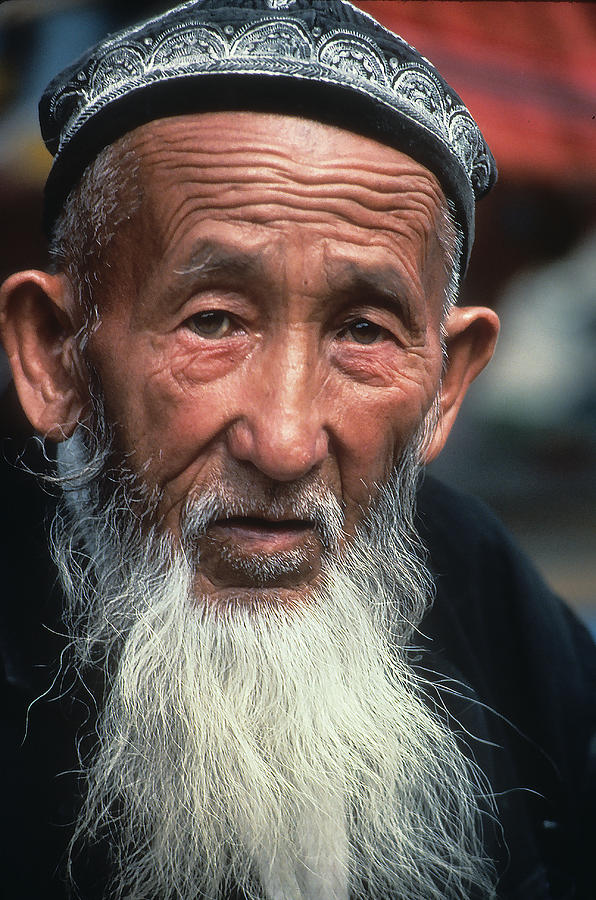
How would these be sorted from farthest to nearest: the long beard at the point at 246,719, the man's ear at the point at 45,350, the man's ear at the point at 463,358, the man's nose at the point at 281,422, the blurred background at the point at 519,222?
the blurred background at the point at 519,222, the man's ear at the point at 463,358, the man's ear at the point at 45,350, the long beard at the point at 246,719, the man's nose at the point at 281,422

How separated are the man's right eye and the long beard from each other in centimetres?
30

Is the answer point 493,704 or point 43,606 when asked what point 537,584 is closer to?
point 493,704

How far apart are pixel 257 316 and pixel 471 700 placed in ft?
3.63

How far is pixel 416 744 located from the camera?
5.34 feet

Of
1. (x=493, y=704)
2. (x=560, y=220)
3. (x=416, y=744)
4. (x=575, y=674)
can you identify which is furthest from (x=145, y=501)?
(x=560, y=220)

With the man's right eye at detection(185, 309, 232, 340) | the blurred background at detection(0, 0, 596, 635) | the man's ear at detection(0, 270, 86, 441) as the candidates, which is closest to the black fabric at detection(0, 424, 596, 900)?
the man's ear at detection(0, 270, 86, 441)

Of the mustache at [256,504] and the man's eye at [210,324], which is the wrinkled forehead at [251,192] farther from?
the mustache at [256,504]

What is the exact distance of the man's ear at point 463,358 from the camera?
1720 millimetres

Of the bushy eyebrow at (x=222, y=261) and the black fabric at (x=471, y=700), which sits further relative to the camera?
the black fabric at (x=471, y=700)

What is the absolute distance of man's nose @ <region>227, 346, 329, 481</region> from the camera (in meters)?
1.33

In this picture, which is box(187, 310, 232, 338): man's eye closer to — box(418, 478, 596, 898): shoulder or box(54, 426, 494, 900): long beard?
box(54, 426, 494, 900): long beard

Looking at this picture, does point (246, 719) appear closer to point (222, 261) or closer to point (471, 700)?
point (471, 700)

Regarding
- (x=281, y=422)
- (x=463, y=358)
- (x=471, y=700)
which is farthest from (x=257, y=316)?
(x=471, y=700)

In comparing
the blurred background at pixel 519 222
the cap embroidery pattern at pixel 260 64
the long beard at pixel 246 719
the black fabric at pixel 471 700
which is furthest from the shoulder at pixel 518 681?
the cap embroidery pattern at pixel 260 64
